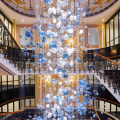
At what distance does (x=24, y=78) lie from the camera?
7.95 m

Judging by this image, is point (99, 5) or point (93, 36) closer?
point (99, 5)

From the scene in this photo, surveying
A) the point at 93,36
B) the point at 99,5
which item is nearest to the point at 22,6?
the point at 99,5

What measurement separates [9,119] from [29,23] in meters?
5.93

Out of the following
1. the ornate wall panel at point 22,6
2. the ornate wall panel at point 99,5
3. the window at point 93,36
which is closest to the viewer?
the ornate wall panel at point 99,5

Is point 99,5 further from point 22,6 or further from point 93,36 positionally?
point 22,6

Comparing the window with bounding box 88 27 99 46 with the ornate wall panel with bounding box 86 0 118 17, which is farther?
the window with bounding box 88 27 99 46

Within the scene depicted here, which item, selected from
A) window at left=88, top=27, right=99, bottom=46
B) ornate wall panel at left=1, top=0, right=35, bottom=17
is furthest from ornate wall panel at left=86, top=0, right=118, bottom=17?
ornate wall panel at left=1, top=0, right=35, bottom=17

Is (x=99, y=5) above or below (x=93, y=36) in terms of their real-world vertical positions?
above

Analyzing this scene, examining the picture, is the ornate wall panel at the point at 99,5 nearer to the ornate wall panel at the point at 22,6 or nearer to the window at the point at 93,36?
the window at the point at 93,36

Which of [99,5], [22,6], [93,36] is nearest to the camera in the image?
[99,5]

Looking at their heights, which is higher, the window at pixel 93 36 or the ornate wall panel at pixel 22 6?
the ornate wall panel at pixel 22 6

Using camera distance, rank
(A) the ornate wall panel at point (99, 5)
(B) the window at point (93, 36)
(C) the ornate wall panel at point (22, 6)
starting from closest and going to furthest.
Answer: (A) the ornate wall panel at point (99, 5), (C) the ornate wall panel at point (22, 6), (B) the window at point (93, 36)

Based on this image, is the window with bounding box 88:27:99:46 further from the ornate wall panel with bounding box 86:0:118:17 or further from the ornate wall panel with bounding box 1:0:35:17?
the ornate wall panel with bounding box 1:0:35:17

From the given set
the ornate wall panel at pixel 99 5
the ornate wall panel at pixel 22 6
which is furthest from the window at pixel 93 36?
the ornate wall panel at pixel 22 6
